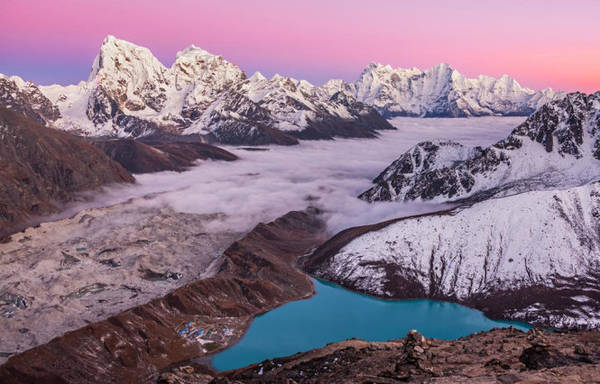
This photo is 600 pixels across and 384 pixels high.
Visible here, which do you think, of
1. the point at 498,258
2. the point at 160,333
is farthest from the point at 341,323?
the point at 498,258

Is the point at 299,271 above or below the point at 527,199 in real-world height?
below

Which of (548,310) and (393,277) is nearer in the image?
(548,310)

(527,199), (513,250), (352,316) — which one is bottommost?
(352,316)

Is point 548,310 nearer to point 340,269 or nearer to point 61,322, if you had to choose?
point 340,269

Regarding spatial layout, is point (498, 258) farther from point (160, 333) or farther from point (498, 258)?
point (160, 333)

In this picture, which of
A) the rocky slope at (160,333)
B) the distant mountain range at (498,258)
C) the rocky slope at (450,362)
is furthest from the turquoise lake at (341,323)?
the rocky slope at (450,362)

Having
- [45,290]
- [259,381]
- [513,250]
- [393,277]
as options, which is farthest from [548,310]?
[45,290]

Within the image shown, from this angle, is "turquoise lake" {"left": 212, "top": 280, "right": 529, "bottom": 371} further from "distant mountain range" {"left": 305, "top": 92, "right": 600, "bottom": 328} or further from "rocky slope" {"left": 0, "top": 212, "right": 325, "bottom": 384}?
"distant mountain range" {"left": 305, "top": 92, "right": 600, "bottom": 328}
